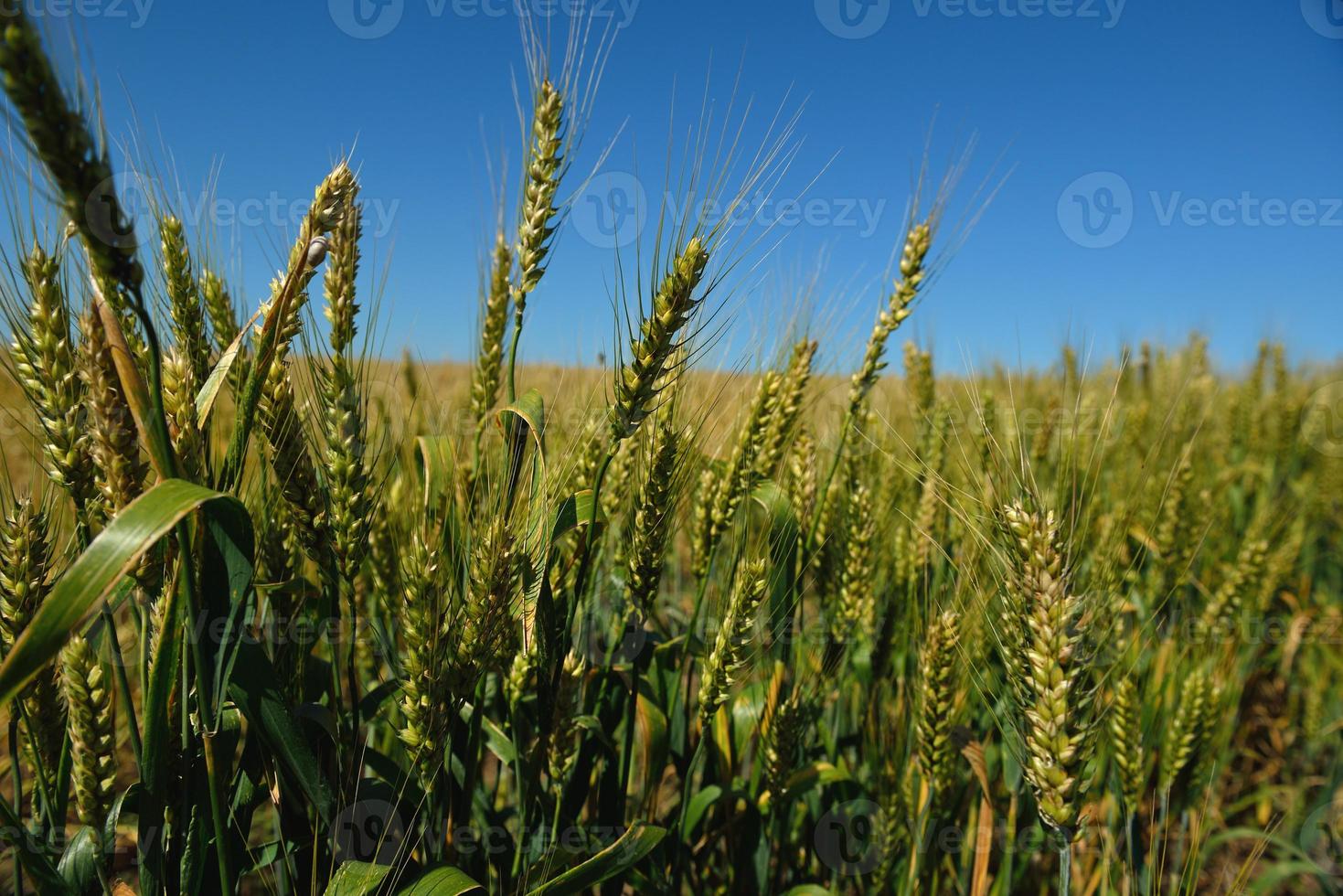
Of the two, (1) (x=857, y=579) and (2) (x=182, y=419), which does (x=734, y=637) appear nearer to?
(1) (x=857, y=579)

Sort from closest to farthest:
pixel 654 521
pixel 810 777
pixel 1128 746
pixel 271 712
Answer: pixel 271 712, pixel 654 521, pixel 810 777, pixel 1128 746

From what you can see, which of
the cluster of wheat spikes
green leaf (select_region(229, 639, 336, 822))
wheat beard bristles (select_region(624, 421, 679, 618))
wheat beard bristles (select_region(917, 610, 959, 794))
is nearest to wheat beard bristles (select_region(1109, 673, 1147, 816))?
the cluster of wheat spikes

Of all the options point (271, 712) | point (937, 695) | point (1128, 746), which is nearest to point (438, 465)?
point (271, 712)

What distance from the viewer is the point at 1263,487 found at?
416cm

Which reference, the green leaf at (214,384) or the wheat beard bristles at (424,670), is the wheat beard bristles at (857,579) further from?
the green leaf at (214,384)

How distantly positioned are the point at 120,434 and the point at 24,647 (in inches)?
10.9

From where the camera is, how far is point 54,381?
0.97 meters

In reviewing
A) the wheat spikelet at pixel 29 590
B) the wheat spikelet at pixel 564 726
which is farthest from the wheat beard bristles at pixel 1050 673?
the wheat spikelet at pixel 29 590

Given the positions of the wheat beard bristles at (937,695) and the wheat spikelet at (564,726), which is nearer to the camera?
the wheat spikelet at (564,726)

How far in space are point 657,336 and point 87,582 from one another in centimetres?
79

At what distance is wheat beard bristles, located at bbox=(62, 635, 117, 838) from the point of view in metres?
1.00

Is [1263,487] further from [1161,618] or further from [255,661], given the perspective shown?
[255,661]

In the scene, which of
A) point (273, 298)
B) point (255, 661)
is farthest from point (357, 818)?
point (273, 298)

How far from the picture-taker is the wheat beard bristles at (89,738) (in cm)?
100
